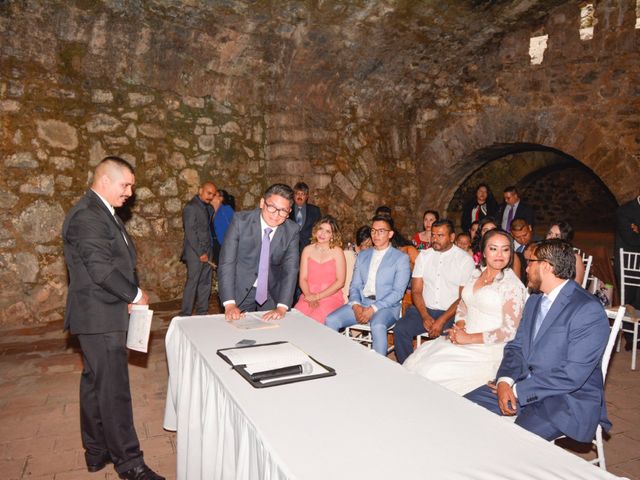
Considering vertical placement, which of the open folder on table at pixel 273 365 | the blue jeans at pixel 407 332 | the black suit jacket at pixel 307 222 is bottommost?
the blue jeans at pixel 407 332

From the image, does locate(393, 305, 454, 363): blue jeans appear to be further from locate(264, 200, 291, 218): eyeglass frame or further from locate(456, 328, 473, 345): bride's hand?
locate(264, 200, 291, 218): eyeglass frame

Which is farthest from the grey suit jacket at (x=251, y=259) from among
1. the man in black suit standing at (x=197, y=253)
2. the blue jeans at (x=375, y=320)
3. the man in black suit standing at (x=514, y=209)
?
the man in black suit standing at (x=514, y=209)

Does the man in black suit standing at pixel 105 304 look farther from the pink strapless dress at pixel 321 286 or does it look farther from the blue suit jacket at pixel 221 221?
the blue suit jacket at pixel 221 221

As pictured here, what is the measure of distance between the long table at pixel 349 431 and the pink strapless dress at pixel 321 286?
5.46 feet

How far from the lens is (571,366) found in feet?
6.40

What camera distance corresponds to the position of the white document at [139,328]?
7.37 ft

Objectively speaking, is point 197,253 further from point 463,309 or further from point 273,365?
point 273,365

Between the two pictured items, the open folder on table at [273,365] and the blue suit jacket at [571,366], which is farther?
the blue suit jacket at [571,366]

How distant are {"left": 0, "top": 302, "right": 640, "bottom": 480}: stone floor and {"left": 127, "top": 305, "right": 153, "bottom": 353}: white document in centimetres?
73

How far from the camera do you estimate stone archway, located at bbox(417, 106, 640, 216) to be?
580cm

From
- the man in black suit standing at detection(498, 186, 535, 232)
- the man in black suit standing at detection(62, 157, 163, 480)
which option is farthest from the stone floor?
the man in black suit standing at detection(498, 186, 535, 232)

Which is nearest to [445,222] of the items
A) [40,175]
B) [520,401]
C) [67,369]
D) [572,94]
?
[520,401]

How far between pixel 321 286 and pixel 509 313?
1.63 m

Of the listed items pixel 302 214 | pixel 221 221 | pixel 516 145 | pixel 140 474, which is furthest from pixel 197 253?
pixel 516 145
